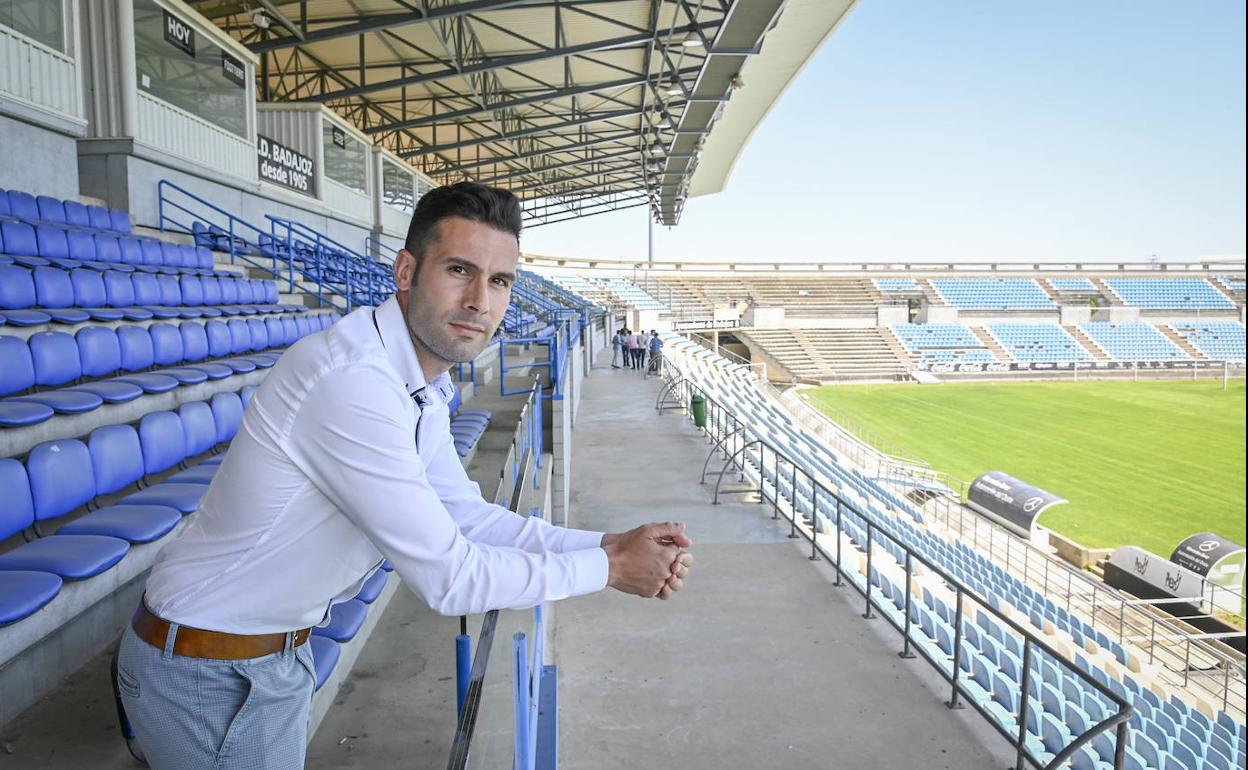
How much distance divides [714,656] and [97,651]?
350cm

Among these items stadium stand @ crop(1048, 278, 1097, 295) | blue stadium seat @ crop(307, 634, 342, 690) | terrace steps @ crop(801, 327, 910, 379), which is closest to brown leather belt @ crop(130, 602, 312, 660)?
blue stadium seat @ crop(307, 634, 342, 690)

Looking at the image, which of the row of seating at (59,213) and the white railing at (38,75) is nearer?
the row of seating at (59,213)

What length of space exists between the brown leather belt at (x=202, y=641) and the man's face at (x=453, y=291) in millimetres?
510

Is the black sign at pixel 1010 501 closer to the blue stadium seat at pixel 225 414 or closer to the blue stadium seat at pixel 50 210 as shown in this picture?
the blue stadium seat at pixel 225 414

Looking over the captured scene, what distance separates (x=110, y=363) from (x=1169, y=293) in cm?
5961

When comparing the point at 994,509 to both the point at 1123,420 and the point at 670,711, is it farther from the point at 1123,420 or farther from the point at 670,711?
the point at 1123,420

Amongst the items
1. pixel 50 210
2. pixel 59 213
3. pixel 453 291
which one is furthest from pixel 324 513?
pixel 59 213

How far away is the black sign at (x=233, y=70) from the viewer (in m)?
10.9

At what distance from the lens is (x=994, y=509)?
50.0 ft

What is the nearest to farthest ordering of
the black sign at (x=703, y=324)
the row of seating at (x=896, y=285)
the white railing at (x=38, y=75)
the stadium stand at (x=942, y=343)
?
1. the white railing at (x=38, y=75)
2. the black sign at (x=703, y=324)
3. the stadium stand at (x=942, y=343)
4. the row of seating at (x=896, y=285)

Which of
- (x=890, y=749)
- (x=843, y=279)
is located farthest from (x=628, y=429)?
(x=843, y=279)

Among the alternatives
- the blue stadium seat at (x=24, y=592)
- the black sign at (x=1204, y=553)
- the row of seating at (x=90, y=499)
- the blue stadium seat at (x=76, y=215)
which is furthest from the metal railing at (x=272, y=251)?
the black sign at (x=1204, y=553)

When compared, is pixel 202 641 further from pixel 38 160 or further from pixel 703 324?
pixel 703 324

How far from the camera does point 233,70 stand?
11109mm
